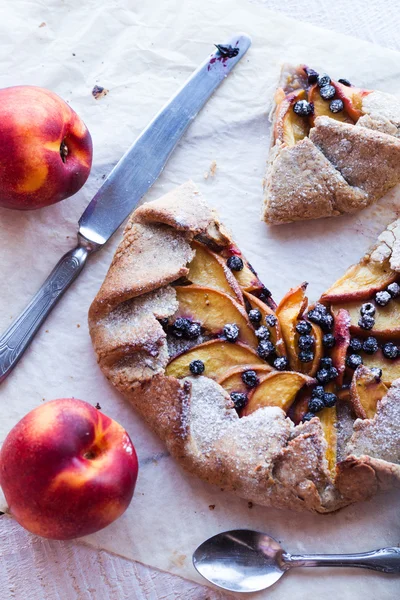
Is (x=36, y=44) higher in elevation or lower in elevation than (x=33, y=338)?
higher

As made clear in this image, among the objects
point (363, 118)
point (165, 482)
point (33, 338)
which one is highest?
point (363, 118)

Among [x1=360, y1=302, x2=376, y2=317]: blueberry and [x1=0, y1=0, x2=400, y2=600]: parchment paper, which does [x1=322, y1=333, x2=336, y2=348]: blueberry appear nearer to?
[x1=360, y1=302, x2=376, y2=317]: blueberry

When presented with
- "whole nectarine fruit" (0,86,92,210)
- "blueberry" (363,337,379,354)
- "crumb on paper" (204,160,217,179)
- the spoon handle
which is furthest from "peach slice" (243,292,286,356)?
"whole nectarine fruit" (0,86,92,210)

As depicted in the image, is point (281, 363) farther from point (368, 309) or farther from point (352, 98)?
point (352, 98)

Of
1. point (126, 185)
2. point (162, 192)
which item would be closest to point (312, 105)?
point (162, 192)

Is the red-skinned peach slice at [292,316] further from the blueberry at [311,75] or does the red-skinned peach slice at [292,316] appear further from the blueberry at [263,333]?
the blueberry at [311,75]

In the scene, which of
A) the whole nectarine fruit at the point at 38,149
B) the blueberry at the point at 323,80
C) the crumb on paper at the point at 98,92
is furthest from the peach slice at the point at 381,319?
the crumb on paper at the point at 98,92

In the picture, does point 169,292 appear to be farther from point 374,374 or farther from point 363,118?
point 363,118

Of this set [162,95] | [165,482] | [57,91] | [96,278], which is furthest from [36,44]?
[165,482]
